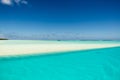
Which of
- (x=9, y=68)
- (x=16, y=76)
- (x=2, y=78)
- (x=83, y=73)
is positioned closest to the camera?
(x=2, y=78)

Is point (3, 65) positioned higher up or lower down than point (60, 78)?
higher up

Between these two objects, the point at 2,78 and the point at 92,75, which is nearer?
the point at 2,78

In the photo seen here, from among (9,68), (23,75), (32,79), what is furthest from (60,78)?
(9,68)

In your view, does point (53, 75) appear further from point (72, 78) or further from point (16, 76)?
point (16, 76)

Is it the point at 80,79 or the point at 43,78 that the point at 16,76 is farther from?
the point at 80,79

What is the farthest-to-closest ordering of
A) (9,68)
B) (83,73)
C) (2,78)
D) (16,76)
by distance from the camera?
(9,68) → (83,73) → (16,76) → (2,78)

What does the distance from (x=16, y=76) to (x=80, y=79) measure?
1918mm

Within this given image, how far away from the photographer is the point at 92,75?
201 inches

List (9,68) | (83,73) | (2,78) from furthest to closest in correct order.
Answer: (9,68)
(83,73)
(2,78)

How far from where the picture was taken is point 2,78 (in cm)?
459

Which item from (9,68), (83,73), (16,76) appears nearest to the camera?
(16,76)

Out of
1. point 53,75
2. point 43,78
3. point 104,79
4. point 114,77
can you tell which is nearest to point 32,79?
point 43,78

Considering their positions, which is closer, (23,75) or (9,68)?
(23,75)

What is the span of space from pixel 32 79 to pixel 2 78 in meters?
0.84
